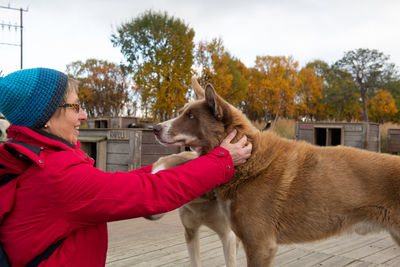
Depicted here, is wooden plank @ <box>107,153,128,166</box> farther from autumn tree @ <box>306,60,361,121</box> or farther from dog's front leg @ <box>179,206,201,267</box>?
autumn tree @ <box>306,60,361,121</box>

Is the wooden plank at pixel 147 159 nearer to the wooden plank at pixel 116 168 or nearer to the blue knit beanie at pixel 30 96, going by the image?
the wooden plank at pixel 116 168

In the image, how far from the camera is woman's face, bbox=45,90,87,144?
157 cm

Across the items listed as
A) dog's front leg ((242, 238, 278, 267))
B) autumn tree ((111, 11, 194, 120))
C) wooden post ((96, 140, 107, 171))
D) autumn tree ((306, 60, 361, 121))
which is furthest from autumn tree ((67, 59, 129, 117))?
dog's front leg ((242, 238, 278, 267))

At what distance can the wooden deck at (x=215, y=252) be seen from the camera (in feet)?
10.9

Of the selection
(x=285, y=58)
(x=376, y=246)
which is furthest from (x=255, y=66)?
(x=376, y=246)

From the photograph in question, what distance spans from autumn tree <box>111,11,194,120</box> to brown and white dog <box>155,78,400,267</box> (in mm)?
19934

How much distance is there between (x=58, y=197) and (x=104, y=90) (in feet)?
149

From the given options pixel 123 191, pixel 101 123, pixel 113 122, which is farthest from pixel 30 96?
pixel 101 123

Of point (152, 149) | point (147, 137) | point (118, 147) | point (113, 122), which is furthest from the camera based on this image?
point (113, 122)

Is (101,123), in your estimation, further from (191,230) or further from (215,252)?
(191,230)

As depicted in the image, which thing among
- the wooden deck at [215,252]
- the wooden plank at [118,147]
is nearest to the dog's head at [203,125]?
the wooden deck at [215,252]

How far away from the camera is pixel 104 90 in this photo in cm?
4459

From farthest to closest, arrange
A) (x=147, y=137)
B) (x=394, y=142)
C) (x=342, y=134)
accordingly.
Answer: (x=394, y=142)
(x=342, y=134)
(x=147, y=137)

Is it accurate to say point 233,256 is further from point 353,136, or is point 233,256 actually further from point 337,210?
point 353,136
